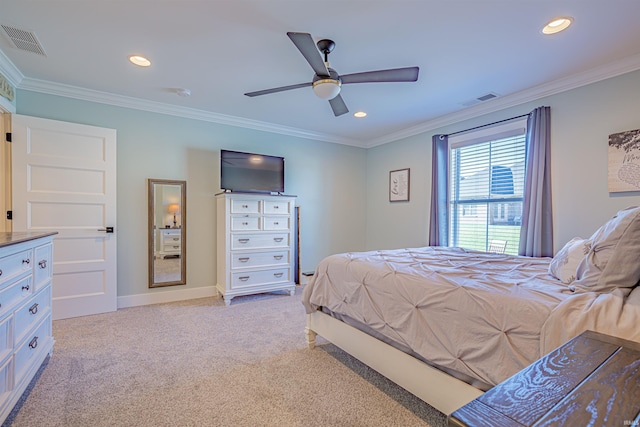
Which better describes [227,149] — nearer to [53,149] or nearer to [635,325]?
[53,149]

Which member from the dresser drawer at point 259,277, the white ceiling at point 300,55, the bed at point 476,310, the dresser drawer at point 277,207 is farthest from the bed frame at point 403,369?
the white ceiling at point 300,55

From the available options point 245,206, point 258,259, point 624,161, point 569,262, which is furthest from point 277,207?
point 624,161

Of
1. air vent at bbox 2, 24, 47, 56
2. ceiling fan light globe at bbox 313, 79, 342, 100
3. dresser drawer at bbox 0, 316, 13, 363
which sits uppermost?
air vent at bbox 2, 24, 47, 56

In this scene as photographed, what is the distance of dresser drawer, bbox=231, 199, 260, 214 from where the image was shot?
377cm

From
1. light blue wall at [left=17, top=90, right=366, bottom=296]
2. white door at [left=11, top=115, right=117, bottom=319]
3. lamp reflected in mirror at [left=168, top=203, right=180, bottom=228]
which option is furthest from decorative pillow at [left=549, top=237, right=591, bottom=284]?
white door at [left=11, top=115, right=117, bottom=319]

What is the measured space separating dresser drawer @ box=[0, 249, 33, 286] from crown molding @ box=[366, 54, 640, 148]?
4.46 m

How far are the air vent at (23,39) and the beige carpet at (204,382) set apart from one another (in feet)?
8.24

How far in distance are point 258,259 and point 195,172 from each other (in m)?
1.45

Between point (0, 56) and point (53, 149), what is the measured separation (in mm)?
891

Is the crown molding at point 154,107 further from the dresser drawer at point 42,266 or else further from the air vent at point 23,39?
the dresser drawer at point 42,266

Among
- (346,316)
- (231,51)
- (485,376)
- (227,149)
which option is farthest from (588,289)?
(227,149)

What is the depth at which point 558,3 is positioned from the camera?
1.90 m

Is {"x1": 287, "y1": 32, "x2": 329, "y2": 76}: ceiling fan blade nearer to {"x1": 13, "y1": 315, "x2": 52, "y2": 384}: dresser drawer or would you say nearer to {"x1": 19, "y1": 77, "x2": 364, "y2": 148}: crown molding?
{"x1": 19, "y1": 77, "x2": 364, "y2": 148}: crown molding

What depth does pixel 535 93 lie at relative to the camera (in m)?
3.17
